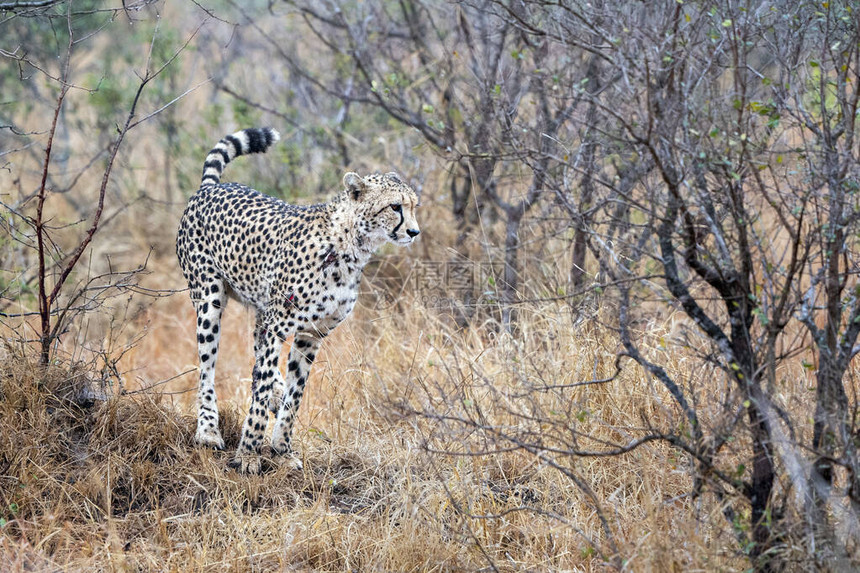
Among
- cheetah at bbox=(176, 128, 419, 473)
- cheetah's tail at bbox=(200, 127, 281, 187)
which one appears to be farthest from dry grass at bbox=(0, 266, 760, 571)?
cheetah's tail at bbox=(200, 127, 281, 187)

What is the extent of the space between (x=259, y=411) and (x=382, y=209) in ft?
3.43

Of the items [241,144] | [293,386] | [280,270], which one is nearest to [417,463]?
[293,386]

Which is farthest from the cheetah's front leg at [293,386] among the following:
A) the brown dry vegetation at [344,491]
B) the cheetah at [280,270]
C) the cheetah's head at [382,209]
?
the cheetah's head at [382,209]

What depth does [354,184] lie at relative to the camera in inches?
158

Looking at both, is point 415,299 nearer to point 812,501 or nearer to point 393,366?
point 393,366

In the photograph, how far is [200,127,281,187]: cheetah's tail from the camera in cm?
470

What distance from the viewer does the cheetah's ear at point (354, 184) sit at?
3.98 m

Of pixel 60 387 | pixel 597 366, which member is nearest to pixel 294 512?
pixel 60 387

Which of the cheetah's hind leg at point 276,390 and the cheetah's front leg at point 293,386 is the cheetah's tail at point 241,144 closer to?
the cheetah's hind leg at point 276,390

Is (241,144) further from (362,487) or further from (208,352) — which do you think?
(362,487)

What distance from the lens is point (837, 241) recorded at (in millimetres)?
2867

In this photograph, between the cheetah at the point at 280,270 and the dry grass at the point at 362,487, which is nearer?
the dry grass at the point at 362,487

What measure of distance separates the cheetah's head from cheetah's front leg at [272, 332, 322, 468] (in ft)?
1.87

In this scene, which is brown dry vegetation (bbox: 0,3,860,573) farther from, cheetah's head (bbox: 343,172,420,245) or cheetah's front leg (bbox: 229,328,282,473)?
cheetah's head (bbox: 343,172,420,245)
